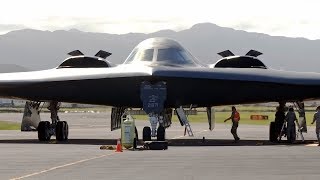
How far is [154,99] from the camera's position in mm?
29469

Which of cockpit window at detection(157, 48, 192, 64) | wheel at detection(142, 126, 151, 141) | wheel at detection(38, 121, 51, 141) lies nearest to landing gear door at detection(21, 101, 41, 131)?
wheel at detection(38, 121, 51, 141)

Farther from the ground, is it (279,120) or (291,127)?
(279,120)

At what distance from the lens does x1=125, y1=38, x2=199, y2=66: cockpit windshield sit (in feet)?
106

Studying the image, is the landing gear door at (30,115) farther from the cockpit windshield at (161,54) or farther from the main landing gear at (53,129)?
the cockpit windshield at (161,54)

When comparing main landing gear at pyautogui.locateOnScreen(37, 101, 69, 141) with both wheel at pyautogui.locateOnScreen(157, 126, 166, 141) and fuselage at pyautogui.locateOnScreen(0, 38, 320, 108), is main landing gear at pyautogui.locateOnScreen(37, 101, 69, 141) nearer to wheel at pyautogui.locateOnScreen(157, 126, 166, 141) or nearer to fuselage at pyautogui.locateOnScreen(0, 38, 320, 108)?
fuselage at pyautogui.locateOnScreen(0, 38, 320, 108)

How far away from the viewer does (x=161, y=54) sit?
32750mm

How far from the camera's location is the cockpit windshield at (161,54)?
32.3 m

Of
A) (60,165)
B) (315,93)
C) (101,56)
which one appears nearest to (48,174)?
(60,165)

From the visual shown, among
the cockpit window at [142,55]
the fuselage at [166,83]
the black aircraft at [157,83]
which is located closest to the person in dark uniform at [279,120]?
the black aircraft at [157,83]

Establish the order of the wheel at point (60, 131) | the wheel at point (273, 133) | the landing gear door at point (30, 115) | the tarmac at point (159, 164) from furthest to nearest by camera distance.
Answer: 1. the landing gear door at point (30, 115)
2. the wheel at point (60, 131)
3. the wheel at point (273, 133)
4. the tarmac at point (159, 164)

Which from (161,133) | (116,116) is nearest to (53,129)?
(116,116)

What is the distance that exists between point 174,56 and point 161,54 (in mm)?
590

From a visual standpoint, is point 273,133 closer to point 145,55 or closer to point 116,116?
point 145,55

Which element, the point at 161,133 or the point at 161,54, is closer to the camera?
the point at 161,133
